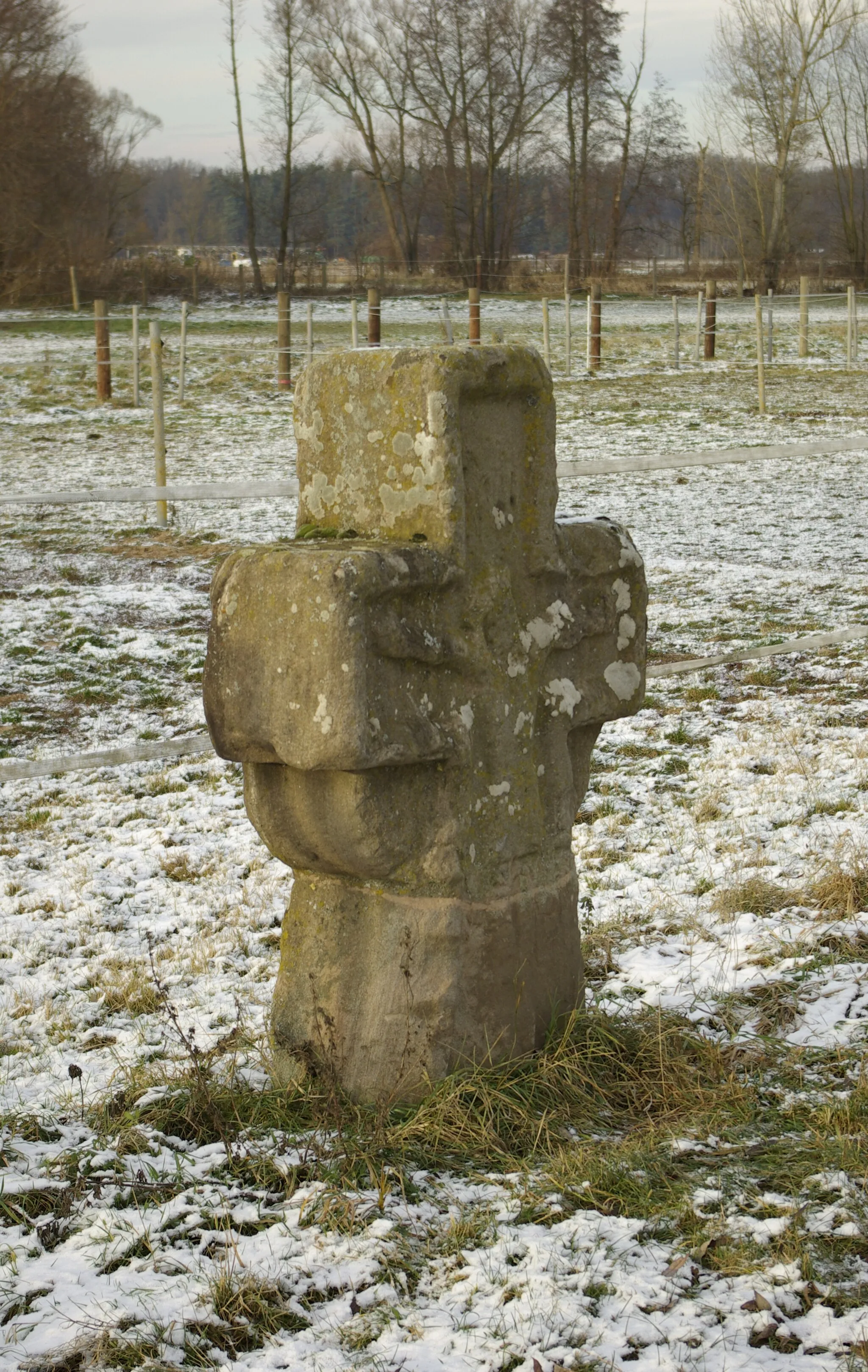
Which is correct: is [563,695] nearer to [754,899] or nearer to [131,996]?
[754,899]

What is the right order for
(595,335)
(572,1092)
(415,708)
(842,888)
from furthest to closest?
(595,335), (842,888), (572,1092), (415,708)

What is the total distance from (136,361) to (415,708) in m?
16.4

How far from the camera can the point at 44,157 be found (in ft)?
106

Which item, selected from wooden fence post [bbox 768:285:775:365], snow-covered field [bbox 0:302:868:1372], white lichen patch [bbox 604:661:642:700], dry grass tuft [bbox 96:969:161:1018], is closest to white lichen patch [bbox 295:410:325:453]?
white lichen patch [bbox 604:661:642:700]

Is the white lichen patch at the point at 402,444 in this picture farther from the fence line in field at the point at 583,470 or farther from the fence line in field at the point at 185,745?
the fence line in field at the point at 583,470

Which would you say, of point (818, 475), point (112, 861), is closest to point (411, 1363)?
point (112, 861)

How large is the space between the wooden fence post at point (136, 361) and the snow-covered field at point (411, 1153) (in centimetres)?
1076

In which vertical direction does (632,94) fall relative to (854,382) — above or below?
above

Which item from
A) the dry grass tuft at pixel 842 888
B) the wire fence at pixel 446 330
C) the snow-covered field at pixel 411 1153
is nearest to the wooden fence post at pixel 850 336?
the wire fence at pixel 446 330

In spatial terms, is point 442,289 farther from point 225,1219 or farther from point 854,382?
point 225,1219

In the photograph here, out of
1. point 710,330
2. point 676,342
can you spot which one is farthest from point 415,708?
point 710,330

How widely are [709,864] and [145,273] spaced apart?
3172 centimetres

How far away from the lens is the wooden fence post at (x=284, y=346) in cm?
1950

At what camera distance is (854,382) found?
20125 millimetres
